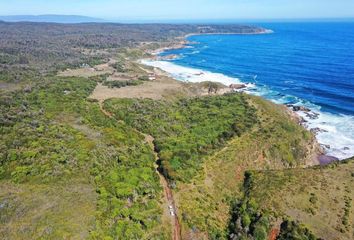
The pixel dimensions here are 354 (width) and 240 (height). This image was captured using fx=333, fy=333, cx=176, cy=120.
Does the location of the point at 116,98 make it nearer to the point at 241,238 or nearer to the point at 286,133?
the point at 286,133

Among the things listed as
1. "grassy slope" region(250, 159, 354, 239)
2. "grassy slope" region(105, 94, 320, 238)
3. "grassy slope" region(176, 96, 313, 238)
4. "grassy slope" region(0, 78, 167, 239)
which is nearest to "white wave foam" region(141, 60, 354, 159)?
"grassy slope" region(105, 94, 320, 238)

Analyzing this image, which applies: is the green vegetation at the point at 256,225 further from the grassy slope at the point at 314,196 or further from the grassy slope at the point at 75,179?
the grassy slope at the point at 75,179

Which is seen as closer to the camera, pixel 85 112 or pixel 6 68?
pixel 85 112

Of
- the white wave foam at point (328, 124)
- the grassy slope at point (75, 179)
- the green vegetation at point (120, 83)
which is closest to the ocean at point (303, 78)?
the white wave foam at point (328, 124)

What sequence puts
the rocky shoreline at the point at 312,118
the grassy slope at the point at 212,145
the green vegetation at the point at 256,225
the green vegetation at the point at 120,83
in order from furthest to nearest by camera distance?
the green vegetation at the point at 120,83 < the rocky shoreline at the point at 312,118 < the grassy slope at the point at 212,145 < the green vegetation at the point at 256,225

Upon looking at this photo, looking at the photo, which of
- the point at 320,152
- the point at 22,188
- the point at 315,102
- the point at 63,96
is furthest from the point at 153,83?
the point at 22,188

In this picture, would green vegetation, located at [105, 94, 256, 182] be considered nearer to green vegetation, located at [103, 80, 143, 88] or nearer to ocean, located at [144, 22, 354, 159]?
ocean, located at [144, 22, 354, 159]
